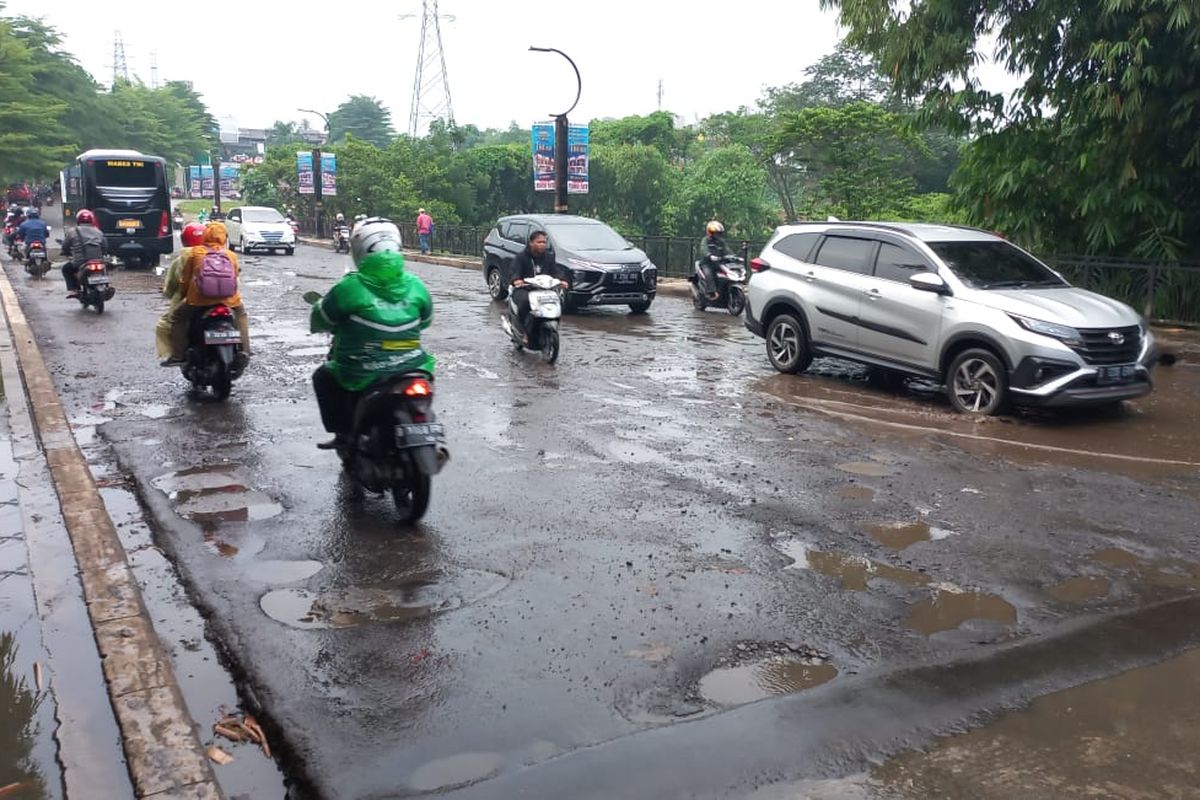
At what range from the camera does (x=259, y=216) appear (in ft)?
120

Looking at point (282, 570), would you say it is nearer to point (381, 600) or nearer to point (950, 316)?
point (381, 600)

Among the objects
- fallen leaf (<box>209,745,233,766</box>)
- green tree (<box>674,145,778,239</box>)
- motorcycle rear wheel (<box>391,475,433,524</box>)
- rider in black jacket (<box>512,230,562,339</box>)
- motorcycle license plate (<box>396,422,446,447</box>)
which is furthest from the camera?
green tree (<box>674,145,778,239</box>)

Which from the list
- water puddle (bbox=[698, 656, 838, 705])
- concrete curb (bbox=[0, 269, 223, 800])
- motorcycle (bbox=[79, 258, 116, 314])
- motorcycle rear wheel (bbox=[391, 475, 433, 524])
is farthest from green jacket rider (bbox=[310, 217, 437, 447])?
motorcycle (bbox=[79, 258, 116, 314])

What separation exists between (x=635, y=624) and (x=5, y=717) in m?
2.53

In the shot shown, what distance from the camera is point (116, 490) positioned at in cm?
694

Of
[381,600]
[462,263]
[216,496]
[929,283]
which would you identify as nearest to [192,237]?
[216,496]

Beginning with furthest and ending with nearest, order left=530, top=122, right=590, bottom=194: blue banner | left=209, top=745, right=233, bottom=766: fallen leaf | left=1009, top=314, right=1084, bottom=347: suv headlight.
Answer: left=530, top=122, right=590, bottom=194: blue banner < left=1009, top=314, right=1084, bottom=347: suv headlight < left=209, top=745, right=233, bottom=766: fallen leaf

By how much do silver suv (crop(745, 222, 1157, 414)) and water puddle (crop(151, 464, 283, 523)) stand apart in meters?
6.21

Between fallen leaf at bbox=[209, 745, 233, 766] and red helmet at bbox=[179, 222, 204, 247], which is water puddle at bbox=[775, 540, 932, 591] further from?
red helmet at bbox=[179, 222, 204, 247]

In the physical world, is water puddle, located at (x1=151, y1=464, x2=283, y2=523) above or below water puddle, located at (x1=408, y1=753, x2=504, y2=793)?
A: below

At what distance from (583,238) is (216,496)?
12254mm

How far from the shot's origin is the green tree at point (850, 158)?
3241 cm

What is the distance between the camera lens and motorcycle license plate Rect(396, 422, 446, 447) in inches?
231

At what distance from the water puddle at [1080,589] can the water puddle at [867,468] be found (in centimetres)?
218
